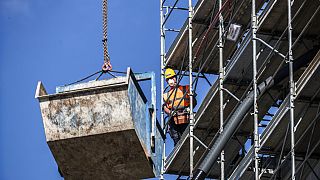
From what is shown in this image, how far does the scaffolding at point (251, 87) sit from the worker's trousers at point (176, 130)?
22cm

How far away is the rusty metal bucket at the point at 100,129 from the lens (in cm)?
2352

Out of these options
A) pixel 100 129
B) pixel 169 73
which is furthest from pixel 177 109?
pixel 100 129

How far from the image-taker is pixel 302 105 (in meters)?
23.7

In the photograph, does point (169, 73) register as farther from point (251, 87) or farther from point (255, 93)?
point (255, 93)

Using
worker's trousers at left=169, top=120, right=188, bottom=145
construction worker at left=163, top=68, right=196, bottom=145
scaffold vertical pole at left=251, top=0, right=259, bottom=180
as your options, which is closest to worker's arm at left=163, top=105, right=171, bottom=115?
construction worker at left=163, top=68, right=196, bottom=145

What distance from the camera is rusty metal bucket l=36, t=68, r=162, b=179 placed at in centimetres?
2352

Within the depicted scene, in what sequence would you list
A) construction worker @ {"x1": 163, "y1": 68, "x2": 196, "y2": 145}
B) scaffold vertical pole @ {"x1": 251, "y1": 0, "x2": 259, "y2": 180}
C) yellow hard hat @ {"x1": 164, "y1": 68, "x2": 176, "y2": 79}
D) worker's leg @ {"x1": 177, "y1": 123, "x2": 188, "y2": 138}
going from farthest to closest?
yellow hard hat @ {"x1": 164, "y1": 68, "x2": 176, "y2": 79} → worker's leg @ {"x1": 177, "y1": 123, "x2": 188, "y2": 138} → construction worker @ {"x1": 163, "y1": 68, "x2": 196, "y2": 145} → scaffold vertical pole @ {"x1": 251, "y1": 0, "x2": 259, "y2": 180}

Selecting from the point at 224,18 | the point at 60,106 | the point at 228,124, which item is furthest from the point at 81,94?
the point at 224,18

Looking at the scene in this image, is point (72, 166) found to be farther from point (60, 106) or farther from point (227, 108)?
point (227, 108)

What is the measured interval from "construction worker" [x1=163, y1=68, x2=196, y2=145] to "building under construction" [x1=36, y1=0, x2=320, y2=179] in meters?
0.20

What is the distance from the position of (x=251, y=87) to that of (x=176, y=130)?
379cm

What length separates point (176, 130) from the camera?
29812mm

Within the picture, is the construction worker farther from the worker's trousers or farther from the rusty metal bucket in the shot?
the rusty metal bucket

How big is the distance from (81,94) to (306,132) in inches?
144
